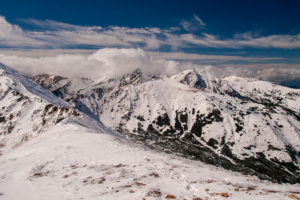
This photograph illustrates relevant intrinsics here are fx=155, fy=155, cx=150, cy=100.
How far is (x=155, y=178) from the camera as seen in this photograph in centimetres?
1487

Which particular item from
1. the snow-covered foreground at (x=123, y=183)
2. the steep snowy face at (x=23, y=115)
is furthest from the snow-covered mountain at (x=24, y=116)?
the snow-covered foreground at (x=123, y=183)

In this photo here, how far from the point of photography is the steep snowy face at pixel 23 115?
96312 millimetres

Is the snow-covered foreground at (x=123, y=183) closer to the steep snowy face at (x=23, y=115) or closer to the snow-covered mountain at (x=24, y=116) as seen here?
the snow-covered mountain at (x=24, y=116)

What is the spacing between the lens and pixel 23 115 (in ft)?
374

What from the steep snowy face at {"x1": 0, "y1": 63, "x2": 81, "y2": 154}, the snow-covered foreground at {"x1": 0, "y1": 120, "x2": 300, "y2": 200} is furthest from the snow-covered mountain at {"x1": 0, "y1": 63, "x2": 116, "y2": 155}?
the snow-covered foreground at {"x1": 0, "y1": 120, "x2": 300, "y2": 200}

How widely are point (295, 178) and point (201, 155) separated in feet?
250

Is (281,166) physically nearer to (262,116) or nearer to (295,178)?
(295,178)

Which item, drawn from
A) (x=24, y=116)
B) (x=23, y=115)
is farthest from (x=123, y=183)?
(x=23, y=115)

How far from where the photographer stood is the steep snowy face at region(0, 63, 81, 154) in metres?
96.3

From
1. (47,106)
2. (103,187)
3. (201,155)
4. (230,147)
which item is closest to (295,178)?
(230,147)

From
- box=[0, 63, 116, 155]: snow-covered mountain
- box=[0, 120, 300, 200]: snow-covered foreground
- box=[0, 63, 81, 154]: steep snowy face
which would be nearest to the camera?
box=[0, 120, 300, 200]: snow-covered foreground

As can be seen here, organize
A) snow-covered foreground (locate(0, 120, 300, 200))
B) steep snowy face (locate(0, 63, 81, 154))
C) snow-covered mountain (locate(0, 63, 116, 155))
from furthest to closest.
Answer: steep snowy face (locate(0, 63, 81, 154)) → snow-covered mountain (locate(0, 63, 116, 155)) → snow-covered foreground (locate(0, 120, 300, 200))

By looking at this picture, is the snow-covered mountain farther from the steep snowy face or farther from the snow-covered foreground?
the snow-covered foreground

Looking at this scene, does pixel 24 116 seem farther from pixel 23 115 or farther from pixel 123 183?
pixel 123 183
